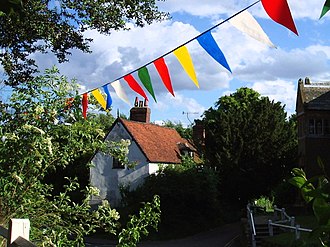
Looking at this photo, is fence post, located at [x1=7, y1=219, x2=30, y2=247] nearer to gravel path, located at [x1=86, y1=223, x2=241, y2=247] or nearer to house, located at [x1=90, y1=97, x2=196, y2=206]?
gravel path, located at [x1=86, y1=223, x2=241, y2=247]

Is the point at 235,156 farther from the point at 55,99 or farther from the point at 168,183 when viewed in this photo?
the point at 55,99

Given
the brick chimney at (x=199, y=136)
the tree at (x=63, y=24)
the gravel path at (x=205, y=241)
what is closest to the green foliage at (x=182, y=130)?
the brick chimney at (x=199, y=136)

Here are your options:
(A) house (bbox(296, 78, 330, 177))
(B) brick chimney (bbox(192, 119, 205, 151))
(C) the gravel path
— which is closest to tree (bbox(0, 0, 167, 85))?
(C) the gravel path

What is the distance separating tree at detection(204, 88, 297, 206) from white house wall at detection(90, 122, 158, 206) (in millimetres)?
5637

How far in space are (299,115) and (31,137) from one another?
3202cm

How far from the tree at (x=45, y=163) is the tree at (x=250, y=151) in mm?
29930

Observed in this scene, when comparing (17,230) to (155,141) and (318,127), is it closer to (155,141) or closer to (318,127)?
(155,141)

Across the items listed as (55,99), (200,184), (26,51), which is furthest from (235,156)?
(55,99)

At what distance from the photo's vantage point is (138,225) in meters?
5.12

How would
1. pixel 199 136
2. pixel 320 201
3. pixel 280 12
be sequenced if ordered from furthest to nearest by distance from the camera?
pixel 199 136
pixel 280 12
pixel 320 201

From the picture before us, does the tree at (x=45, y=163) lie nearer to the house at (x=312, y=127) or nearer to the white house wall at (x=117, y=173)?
the white house wall at (x=117, y=173)

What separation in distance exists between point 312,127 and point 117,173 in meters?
12.9

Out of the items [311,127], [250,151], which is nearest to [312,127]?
[311,127]

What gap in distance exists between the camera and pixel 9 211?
4.97 m
